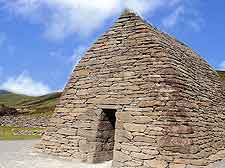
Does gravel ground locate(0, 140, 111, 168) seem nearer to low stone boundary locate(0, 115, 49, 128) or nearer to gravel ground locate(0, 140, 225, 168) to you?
gravel ground locate(0, 140, 225, 168)

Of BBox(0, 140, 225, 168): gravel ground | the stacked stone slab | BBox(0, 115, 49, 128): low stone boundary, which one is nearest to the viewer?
the stacked stone slab

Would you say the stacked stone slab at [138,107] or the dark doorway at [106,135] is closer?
the stacked stone slab at [138,107]

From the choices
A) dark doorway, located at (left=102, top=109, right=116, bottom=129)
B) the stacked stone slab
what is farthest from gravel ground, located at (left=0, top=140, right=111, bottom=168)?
Answer: dark doorway, located at (left=102, top=109, right=116, bottom=129)

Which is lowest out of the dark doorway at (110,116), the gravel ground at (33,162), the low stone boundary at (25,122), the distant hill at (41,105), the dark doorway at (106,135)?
the gravel ground at (33,162)

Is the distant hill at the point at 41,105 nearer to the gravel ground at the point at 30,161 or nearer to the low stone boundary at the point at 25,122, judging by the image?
the low stone boundary at the point at 25,122

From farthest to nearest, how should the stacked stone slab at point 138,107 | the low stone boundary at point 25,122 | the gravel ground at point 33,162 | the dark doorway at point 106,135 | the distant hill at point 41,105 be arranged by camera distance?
the distant hill at point 41,105
the low stone boundary at point 25,122
the dark doorway at point 106,135
the gravel ground at point 33,162
the stacked stone slab at point 138,107

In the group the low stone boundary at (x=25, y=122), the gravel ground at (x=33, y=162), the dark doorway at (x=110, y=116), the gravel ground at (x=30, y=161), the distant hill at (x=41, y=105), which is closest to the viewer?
the gravel ground at (x=33, y=162)

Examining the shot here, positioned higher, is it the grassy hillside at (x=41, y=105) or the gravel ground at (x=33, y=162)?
the grassy hillside at (x=41, y=105)

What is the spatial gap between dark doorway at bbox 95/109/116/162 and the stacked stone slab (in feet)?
0.10

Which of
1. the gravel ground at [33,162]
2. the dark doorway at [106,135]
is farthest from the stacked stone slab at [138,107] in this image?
the gravel ground at [33,162]

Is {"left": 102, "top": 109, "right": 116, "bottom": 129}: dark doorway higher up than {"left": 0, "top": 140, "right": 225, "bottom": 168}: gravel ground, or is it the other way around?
{"left": 102, "top": 109, "right": 116, "bottom": 129}: dark doorway

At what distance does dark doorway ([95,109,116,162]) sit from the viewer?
12.2 meters

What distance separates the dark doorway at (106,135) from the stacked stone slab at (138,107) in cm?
3

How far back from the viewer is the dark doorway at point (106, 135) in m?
12.2
